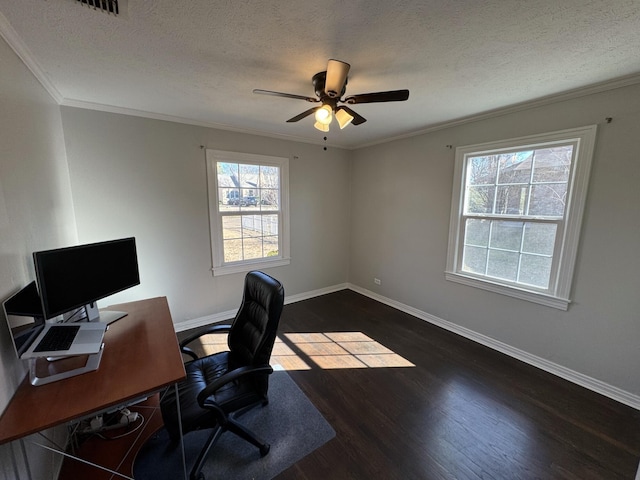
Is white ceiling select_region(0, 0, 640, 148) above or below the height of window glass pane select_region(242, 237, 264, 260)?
above

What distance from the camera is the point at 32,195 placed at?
152cm

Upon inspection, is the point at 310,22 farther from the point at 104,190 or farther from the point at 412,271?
the point at 412,271

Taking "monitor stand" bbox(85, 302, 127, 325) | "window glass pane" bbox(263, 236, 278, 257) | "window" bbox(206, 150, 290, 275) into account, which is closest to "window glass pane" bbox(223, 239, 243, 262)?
"window" bbox(206, 150, 290, 275)

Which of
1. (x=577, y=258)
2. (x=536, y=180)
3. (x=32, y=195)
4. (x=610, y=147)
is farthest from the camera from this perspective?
(x=536, y=180)

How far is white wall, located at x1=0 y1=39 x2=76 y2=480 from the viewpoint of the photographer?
113 centimetres

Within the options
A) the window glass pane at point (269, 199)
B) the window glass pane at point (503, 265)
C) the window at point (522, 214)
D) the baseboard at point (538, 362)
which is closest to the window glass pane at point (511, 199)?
the window at point (522, 214)

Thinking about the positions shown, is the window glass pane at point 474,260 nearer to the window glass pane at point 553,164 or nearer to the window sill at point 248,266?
the window glass pane at point 553,164

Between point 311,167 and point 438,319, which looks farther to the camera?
point 311,167

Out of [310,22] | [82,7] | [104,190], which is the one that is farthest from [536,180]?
[104,190]

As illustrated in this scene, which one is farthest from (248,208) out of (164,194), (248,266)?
(164,194)

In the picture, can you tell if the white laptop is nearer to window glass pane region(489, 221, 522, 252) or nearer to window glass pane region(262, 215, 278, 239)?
window glass pane region(262, 215, 278, 239)

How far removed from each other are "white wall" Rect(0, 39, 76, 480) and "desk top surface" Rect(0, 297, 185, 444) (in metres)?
0.09

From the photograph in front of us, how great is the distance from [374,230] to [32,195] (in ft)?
11.9

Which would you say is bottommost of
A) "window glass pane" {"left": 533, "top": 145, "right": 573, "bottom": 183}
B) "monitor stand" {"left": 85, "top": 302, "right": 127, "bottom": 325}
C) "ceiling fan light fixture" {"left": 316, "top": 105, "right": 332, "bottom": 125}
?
"monitor stand" {"left": 85, "top": 302, "right": 127, "bottom": 325}
